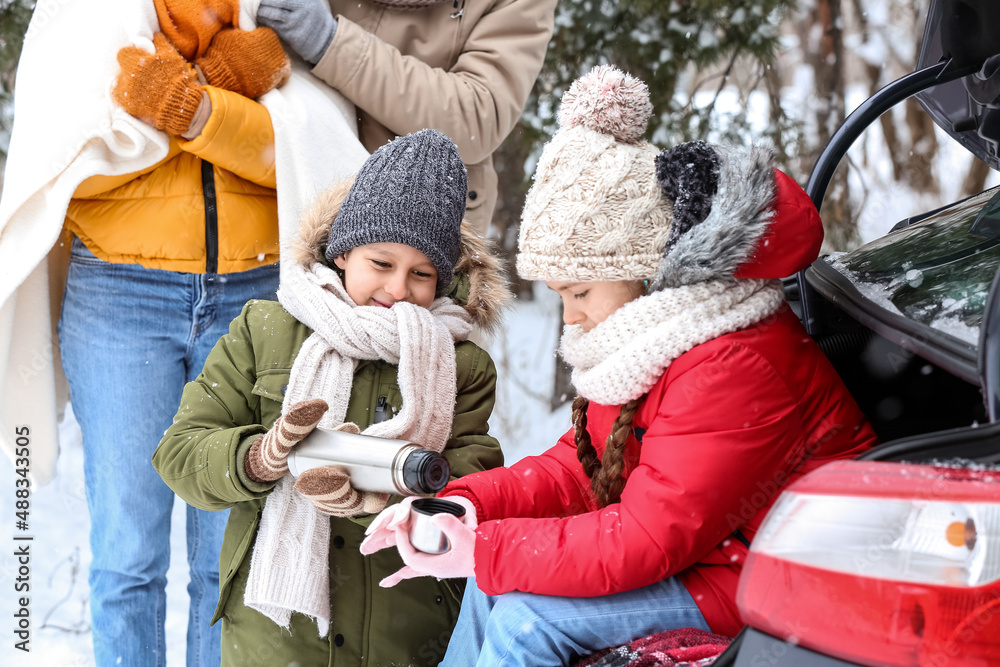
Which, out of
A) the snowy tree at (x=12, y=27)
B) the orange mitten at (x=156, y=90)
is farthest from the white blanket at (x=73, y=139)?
the snowy tree at (x=12, y=27)

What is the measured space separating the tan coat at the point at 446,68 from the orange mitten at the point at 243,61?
0.54 ft

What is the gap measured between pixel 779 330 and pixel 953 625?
797mm

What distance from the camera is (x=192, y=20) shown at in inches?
97.5

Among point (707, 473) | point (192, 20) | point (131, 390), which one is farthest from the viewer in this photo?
point (131, 390)

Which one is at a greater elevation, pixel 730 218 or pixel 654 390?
pixel 730 218

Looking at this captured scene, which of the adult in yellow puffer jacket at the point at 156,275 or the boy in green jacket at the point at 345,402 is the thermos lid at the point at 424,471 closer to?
the boy in green jacket at the point at 345,402

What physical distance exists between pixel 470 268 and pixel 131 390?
1102 millimetres

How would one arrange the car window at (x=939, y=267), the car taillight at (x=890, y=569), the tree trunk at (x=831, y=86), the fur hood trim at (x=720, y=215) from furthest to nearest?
the tree trunk at (x=831, y=86)
the fur hood trim at (x=720, y=215)
the car window at (x=939, y=267)
the car taillight at (x=890, y=569)

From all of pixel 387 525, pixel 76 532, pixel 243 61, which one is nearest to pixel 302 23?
pixel 243 61

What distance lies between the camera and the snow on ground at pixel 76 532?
3.84 meters

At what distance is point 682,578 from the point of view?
1.67 m

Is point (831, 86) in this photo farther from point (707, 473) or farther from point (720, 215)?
point (707, 473)

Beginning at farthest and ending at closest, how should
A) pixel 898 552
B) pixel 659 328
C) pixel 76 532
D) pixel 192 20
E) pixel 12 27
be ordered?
pixel 76 532, pixel 12 27, pixel 192 20, pixel 659 328, pixel 898 552

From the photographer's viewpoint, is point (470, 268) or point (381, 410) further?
point (470, 268)
